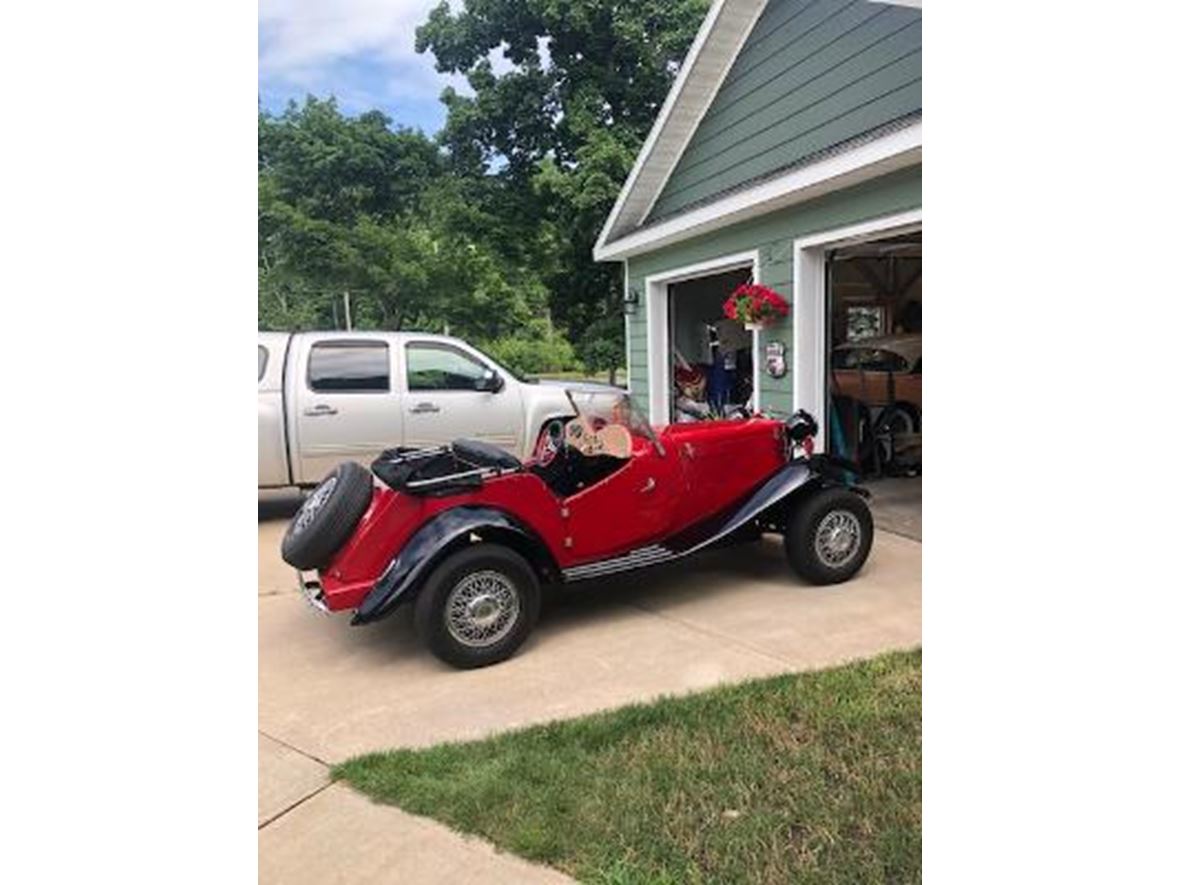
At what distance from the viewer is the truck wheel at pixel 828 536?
16.2ft

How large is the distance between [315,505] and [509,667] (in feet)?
3.99

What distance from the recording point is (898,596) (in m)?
4.76

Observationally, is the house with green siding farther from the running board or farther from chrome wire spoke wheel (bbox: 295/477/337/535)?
chrome wire spoke wheel (bbox: 295/477/337/535)

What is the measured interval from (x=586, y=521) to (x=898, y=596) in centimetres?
188

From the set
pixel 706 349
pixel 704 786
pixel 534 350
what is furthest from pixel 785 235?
pixel 534 350

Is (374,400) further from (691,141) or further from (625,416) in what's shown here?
(691,141)

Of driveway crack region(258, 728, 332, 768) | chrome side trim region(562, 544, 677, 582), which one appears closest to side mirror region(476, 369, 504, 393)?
chrome side trim region(562, 544, 677, 582)

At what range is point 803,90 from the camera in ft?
25.1

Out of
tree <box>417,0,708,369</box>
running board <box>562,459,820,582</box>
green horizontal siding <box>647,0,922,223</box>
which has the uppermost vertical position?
tree <box>417,0,708,369</box>

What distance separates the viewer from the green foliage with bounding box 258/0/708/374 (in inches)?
642

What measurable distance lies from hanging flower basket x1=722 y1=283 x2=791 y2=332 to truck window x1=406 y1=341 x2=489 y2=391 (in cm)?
248

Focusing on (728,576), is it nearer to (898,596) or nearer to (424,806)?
(898,596)
